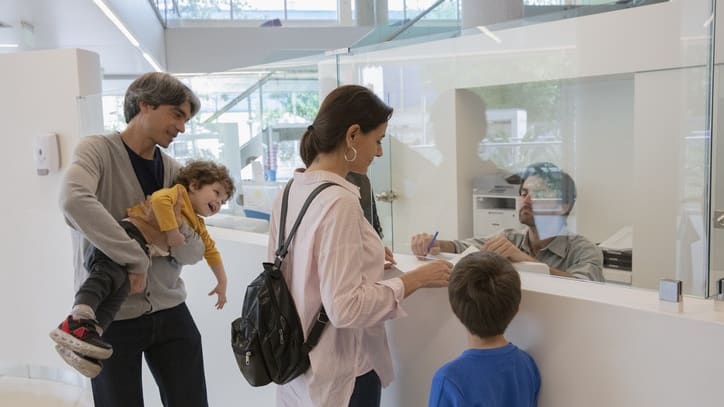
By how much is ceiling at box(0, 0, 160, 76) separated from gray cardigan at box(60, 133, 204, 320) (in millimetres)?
3793

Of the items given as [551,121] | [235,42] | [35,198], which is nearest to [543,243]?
[551,121]

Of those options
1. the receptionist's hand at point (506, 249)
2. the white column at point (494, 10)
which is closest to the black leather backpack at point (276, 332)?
the receptionist's hand at point (506, 249)

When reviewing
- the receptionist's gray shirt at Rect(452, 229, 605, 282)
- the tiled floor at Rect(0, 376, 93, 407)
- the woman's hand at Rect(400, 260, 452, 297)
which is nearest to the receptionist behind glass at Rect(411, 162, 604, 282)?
the receptionist's gray shirt at Rect(452, 229, 605, 282)

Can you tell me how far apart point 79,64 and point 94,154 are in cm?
167

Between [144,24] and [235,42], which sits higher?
[235,42]

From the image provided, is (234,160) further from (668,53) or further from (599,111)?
(668,53)

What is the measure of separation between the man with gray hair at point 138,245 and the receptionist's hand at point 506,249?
1004mm

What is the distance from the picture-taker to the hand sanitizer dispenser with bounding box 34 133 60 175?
3.36 metres

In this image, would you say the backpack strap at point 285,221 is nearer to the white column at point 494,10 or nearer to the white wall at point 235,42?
the white column at point 494,10

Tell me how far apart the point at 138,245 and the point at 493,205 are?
→ 164 cm

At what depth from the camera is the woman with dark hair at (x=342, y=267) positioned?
142cm

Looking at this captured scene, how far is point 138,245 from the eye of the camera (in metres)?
1.88

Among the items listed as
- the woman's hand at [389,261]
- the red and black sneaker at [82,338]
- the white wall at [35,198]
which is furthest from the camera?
the white wall at [35,198]

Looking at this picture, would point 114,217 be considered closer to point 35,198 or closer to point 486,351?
point 486,351
